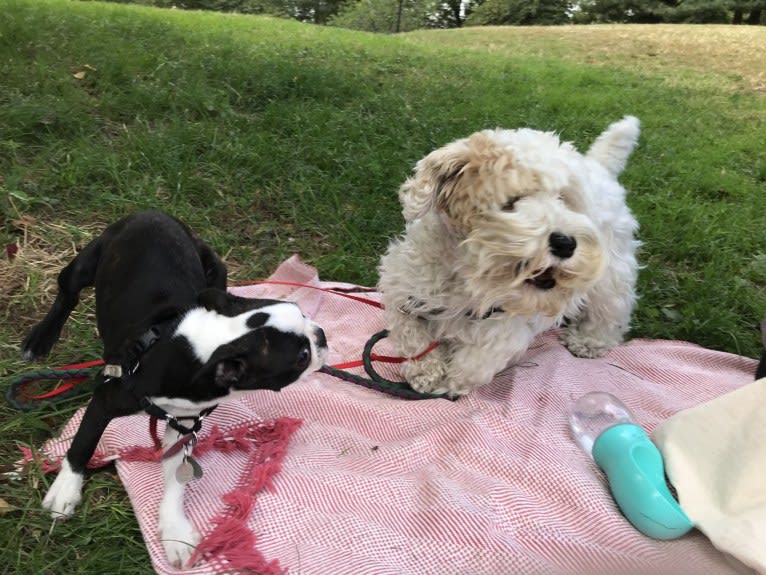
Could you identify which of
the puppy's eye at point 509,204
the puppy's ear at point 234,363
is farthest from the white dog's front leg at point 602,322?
the puppy's ear at point 234,363

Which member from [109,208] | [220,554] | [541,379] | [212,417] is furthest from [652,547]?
[109,208]

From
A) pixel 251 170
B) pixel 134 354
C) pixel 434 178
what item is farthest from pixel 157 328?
pixel 251 170

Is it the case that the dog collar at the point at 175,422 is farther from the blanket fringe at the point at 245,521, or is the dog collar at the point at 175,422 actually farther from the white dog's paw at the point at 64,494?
the white dog's paw at the point at 64,494

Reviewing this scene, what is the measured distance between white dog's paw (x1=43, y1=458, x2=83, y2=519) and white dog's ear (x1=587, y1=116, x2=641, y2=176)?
11.4ft

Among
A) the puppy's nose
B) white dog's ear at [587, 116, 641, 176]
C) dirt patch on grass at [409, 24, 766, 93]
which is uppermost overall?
dirt patch on grass at [409, 24, 766, 93]

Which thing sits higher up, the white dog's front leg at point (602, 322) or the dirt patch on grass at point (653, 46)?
the dirt patch on grass at point (653, 46)

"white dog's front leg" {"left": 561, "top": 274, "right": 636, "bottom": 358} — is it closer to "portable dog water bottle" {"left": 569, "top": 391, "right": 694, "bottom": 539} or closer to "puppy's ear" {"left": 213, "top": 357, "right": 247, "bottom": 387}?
"portable dog water bottle" {"left": 569, "top": 391, "right": 694, "bottom": 539}

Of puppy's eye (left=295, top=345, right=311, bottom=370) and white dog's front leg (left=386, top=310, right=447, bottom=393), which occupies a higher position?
puppy's eye (left=295, top=345, right=311, bottom=370)

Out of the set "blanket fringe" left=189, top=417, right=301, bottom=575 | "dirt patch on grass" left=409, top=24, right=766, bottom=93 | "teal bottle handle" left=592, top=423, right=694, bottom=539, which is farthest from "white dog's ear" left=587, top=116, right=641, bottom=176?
"dirt patch on grass" left=409, top=24, right=766, bottom=93

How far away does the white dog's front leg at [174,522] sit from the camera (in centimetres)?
205

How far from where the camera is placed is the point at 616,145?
387cm

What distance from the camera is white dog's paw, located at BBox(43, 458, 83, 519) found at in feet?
7.43

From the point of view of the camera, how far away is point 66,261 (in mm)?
3770

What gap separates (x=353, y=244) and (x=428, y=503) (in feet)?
8.18
